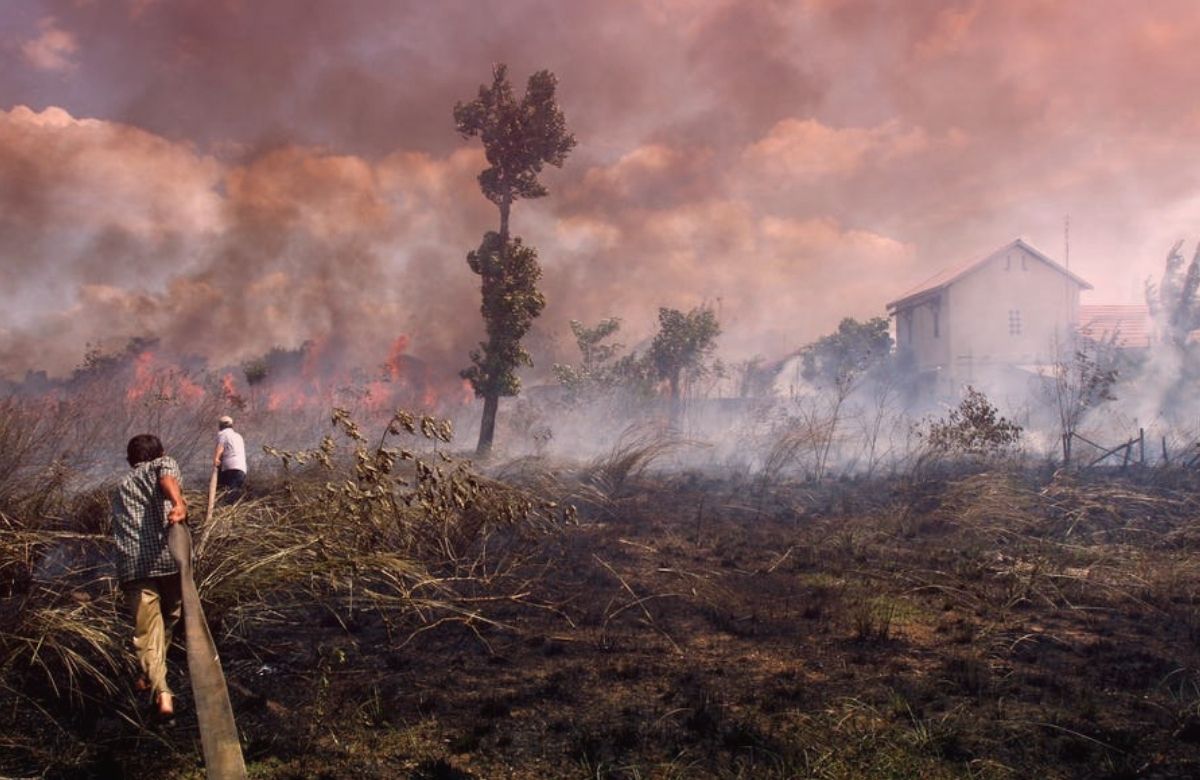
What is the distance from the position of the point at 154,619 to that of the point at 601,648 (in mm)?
2940

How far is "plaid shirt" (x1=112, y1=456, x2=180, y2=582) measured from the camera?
4.44m

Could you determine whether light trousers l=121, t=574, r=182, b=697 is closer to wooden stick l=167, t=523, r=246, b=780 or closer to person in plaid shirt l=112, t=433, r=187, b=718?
person in plaid shirt l=112, t=433, r=187, b=718

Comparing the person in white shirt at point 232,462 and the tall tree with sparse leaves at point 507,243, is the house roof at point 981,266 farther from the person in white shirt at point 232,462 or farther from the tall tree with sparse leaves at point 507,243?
the person in white shirt at point 232,462

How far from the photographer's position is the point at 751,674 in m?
4.98

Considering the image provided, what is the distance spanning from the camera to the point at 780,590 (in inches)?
276

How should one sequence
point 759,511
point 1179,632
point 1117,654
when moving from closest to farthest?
1. point 1117,654
2. point 1179,632
3. point 759,511

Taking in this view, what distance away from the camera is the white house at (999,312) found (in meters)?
32.5

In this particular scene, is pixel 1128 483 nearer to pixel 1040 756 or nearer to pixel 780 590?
pixel 780 590

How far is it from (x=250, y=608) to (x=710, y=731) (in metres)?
3.59

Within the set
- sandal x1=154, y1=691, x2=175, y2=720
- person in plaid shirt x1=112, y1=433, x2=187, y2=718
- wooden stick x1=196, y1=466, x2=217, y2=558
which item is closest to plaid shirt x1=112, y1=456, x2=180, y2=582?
person in plaid shirt x1=112, y1=433, x2=187, y2=718

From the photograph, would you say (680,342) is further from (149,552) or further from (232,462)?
(149,552)

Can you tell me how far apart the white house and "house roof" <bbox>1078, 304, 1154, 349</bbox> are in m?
1.28

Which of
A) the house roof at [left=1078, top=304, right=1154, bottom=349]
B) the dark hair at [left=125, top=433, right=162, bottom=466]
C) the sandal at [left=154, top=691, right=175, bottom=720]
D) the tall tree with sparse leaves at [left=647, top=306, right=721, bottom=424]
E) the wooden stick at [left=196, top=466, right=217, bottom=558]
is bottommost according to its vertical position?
the sandal at [left=154, top=691, right=175, bottom=720]

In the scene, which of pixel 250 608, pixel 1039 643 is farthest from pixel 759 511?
pixel 250 608
